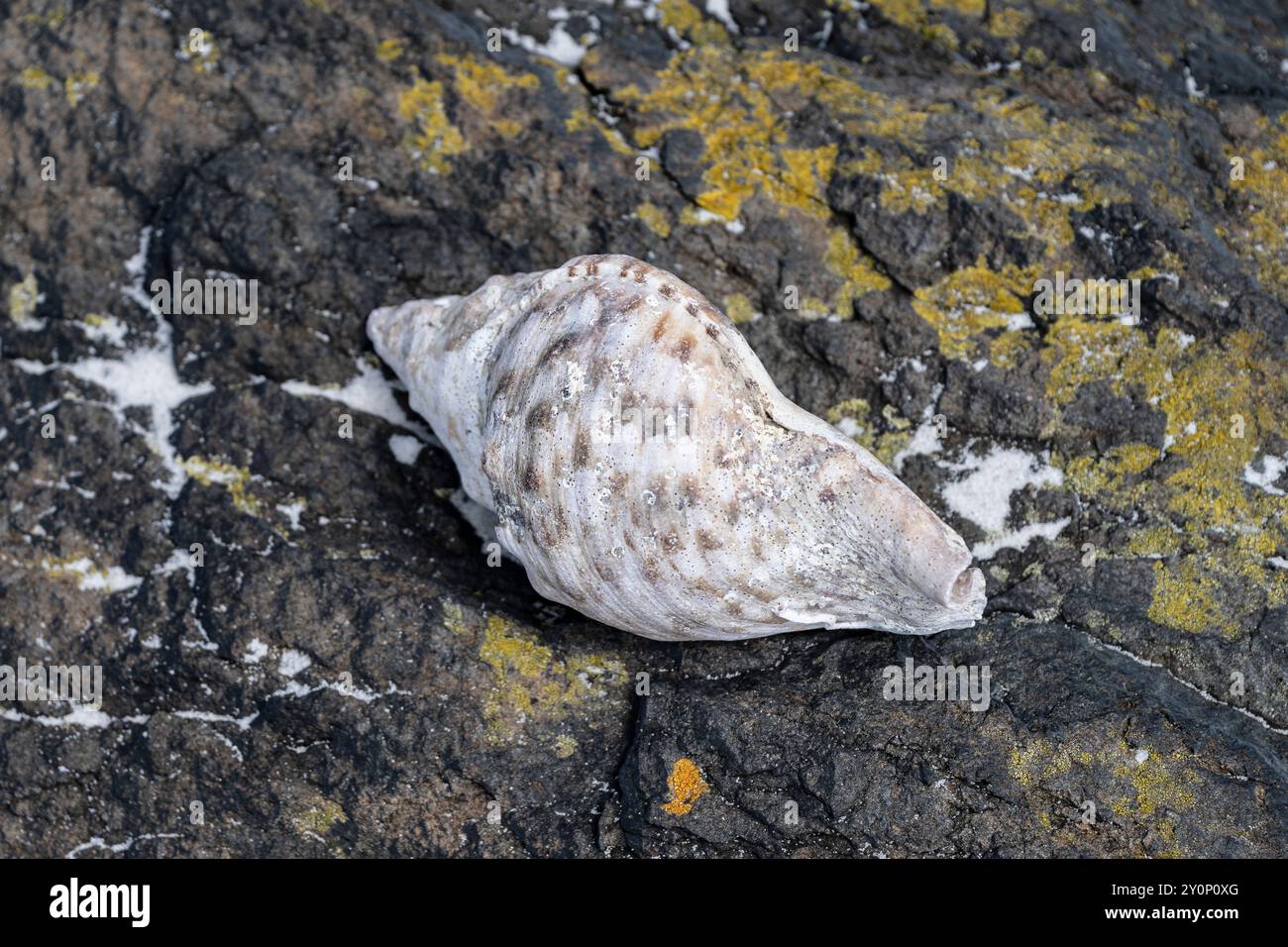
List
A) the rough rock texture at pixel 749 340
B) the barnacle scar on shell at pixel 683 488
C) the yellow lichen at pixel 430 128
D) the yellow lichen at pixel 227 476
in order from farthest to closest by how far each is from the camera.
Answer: the yellow lichen at pixel 430 128, the yellow lichen at pixel 227 476, the rough rock texture at pixel 749 340, the barnacle scar on shell at pixel 683 488

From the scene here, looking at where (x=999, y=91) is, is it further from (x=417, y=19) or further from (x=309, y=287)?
(x=309, y=287)

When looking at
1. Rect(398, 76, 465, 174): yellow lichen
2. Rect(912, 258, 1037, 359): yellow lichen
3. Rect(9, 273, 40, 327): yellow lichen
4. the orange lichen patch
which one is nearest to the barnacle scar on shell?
the orange lichen patch

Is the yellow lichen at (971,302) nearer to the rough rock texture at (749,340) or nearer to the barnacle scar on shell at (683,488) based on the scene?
the rough rock texture at (749,340)

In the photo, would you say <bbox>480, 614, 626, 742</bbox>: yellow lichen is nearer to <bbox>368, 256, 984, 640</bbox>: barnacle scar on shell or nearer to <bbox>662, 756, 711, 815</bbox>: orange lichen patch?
<bbox>368, 256, 984, 640</bbox>: barnacle scar on shell

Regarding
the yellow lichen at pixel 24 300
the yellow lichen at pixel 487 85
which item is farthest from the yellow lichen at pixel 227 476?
the yellow lichen at pixel 487 85

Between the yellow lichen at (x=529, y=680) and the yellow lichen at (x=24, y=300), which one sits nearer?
the yellow lichen at (x=529, y=680)

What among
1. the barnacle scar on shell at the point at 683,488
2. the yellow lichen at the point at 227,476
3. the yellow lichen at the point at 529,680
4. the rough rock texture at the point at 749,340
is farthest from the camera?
the yellow lichen at the point at 227,476

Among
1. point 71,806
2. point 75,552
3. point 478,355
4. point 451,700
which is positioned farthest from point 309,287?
point 71,806
